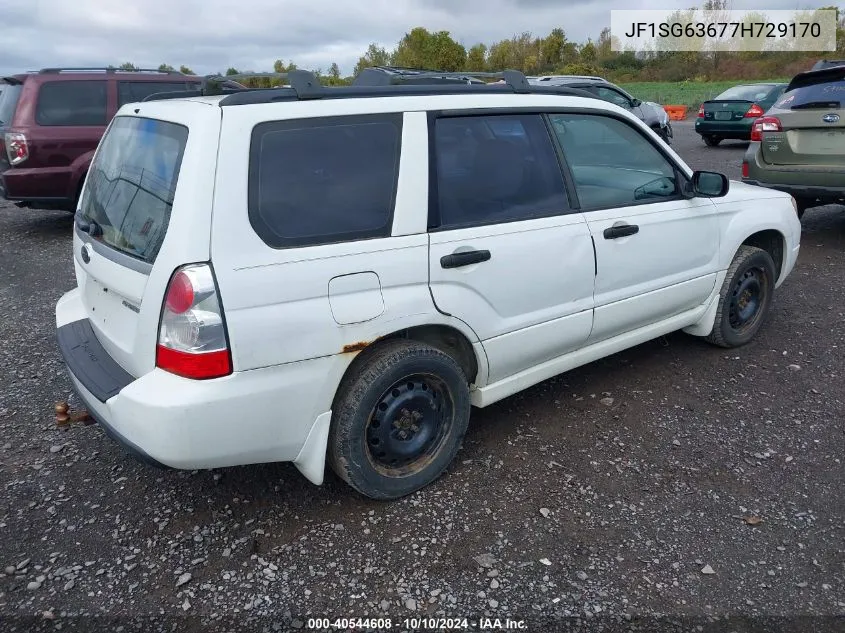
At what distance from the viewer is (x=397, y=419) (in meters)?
2.97

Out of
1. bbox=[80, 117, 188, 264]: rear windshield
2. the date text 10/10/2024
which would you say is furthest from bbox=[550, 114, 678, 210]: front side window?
the date text 10/10/2024

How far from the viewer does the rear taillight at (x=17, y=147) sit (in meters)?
7.68

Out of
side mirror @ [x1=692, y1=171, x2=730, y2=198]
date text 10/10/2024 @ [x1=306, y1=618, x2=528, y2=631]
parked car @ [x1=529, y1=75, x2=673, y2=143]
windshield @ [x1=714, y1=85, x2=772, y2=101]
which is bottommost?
date text 10/10/2024 @ [x1=306, y1=618, x2=528, y2=631]

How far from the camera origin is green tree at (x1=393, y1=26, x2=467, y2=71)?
180 feet

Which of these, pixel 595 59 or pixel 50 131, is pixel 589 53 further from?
pixel 50 131

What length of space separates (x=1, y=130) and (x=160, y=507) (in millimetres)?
6955

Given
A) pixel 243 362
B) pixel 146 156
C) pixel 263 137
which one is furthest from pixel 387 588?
pixel 146 156

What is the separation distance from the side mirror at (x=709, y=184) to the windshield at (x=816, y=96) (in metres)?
3.52

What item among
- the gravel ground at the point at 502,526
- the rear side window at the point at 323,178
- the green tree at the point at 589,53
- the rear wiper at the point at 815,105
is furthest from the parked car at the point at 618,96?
the green tree at the point at 589,53

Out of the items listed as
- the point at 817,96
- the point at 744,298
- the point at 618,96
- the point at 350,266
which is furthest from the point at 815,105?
the point at 618,96

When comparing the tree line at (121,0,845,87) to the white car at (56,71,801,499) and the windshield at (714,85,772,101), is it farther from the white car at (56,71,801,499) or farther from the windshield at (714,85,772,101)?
the white car at (56,71,801,499)

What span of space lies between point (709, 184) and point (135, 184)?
10.1 ft

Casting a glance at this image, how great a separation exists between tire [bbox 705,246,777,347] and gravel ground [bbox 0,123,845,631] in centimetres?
44

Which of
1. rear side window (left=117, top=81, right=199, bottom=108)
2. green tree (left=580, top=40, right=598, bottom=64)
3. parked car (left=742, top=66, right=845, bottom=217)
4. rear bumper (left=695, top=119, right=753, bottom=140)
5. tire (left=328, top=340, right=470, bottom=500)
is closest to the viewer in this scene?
tire (left=328, top=340, right=470, bottom=500)
